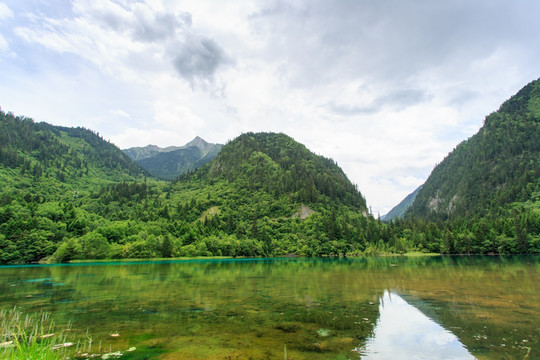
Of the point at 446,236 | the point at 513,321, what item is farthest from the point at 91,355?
the point at 446,236

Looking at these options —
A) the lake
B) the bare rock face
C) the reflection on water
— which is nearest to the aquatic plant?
the lake

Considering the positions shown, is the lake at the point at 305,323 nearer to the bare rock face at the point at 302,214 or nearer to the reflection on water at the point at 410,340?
the reflection on water at the point at 410,340

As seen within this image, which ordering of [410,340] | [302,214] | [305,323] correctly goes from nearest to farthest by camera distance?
[410,340], [305,323], [302,214]

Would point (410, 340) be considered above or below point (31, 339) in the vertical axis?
below

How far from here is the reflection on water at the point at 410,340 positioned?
12938mm

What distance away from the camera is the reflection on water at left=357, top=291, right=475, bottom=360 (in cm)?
1294

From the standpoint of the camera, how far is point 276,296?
28625mm

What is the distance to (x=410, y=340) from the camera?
15.3 metres

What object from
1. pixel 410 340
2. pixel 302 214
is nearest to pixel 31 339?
pixel 410 340

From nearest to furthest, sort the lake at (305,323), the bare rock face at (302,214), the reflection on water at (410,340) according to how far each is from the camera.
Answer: the reflection on water at (410,340), the lake at (305,323), the bare rock face at (302,214)

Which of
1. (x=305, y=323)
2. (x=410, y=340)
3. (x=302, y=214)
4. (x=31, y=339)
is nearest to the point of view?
(x=31, y=339)

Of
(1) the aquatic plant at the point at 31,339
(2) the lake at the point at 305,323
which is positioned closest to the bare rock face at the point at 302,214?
(2) the lake at the point at 305,323

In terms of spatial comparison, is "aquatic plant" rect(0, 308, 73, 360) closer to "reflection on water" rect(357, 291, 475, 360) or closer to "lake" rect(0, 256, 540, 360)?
"lake" rect(0, 256, 540, 360)

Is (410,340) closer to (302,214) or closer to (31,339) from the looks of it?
(31,339)
